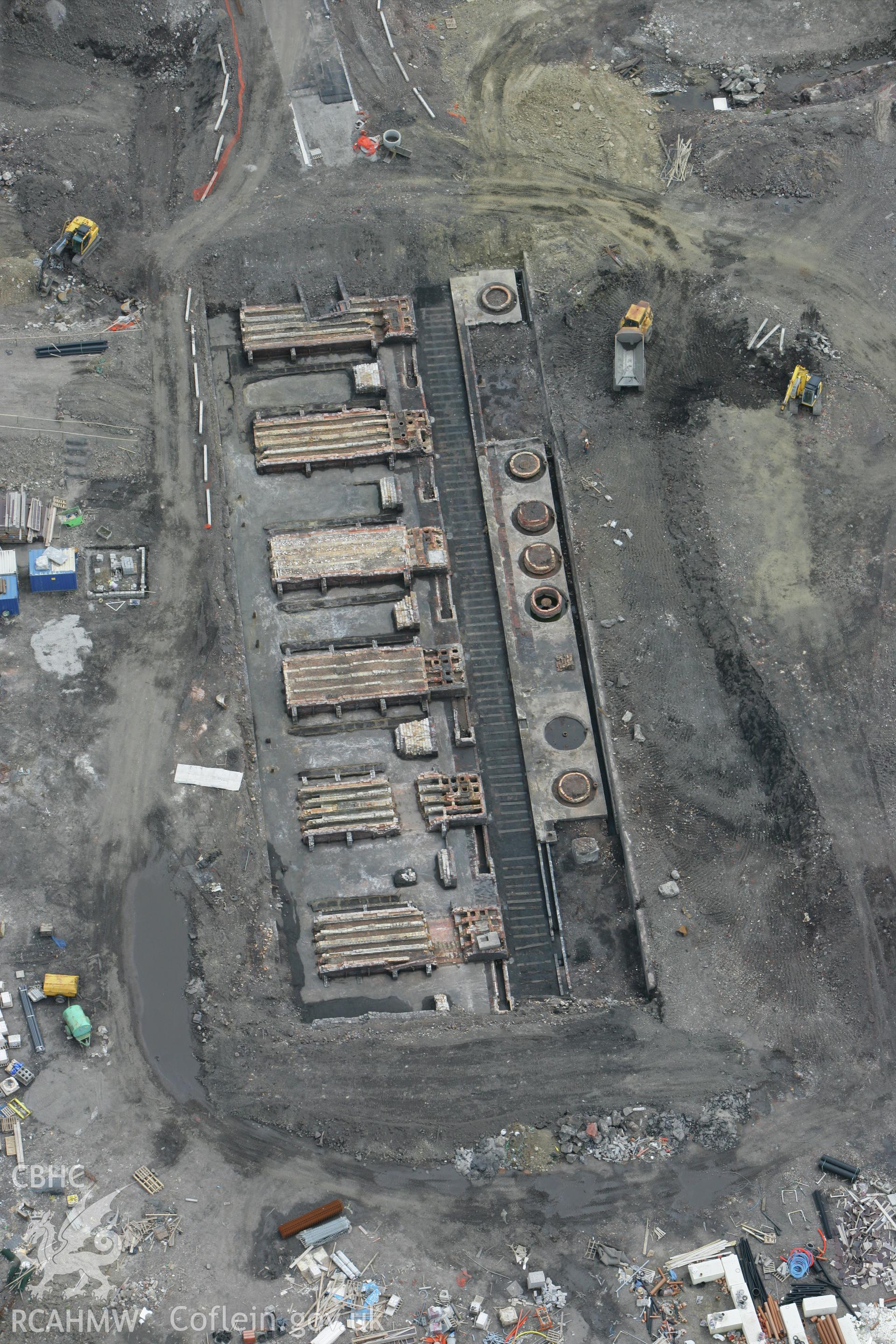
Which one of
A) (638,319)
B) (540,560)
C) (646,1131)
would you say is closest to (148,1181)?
(646,1131)

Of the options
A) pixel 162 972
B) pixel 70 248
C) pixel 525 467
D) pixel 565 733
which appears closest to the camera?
pixel 162 972

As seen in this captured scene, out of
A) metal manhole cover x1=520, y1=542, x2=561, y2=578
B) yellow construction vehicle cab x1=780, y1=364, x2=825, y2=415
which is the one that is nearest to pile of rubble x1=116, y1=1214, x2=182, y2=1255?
metal manhole cover x1=520, y1=542, x2=561, y2=578

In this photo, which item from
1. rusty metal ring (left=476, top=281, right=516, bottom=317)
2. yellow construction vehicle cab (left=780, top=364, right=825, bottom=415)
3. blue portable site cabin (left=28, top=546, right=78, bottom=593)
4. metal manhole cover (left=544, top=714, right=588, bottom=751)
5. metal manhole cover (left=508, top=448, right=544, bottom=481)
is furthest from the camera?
rusty metal ring (left=476, top=281, right=516, bottom=317)

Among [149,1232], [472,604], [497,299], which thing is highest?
[497,299]

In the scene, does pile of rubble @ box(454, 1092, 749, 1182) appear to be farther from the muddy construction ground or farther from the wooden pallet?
the wooden pallet

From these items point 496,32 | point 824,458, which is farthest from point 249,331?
point 824,458

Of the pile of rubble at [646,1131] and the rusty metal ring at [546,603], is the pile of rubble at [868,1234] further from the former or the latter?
the rusty metal ring at [546,603]

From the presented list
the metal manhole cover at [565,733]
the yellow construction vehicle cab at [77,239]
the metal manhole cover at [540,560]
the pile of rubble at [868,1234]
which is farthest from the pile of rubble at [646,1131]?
the yellow construction vehicle cab at [77,239]

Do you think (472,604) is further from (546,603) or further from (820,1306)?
(820,1306)
